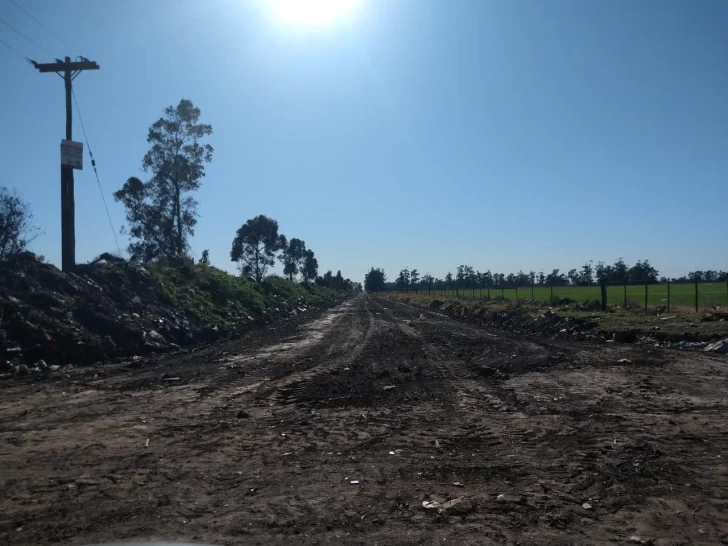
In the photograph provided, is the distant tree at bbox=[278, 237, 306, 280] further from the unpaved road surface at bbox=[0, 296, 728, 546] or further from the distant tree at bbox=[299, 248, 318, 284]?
the unpaved road surface at bbox=[0, 296, 728, 546]

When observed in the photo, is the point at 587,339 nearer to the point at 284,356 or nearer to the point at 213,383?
the point at 284,356

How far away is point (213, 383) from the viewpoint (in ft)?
37.4

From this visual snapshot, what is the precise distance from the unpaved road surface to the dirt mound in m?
2.72

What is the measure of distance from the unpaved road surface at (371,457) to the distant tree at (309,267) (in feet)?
291

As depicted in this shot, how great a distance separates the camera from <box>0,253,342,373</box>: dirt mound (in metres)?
14.4

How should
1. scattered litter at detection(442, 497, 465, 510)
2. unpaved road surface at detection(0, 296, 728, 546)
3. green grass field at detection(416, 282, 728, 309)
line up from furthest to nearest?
1. green grass field at detection(416, 282, 728, 309)
2. scattered litter at detection(442, 497, 465, 510)
3. unpaved road surface at detection(0, 296, 728, 546)

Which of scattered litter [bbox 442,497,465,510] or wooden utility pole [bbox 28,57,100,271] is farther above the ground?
wooden utility pole [bbox 28,57,100,271]

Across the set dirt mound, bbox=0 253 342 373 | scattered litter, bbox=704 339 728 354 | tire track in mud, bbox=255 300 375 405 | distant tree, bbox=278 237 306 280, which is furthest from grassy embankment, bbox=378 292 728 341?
distant tree, bbox=278 237 306 280

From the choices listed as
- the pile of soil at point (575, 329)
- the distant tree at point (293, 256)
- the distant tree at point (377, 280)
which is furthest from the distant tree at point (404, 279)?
the pile of soil at point (575, 329)

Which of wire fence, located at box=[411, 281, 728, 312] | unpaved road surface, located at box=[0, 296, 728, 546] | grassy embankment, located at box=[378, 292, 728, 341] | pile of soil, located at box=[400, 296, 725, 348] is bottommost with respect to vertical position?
unpaved road surface, located at box=[0, 296, 728, 546]

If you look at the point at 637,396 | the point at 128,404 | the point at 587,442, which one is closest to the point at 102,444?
the point at 128,404

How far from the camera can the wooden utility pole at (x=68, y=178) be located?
808 inches

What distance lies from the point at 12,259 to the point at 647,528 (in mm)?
20057

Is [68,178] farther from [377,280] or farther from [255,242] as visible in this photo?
[377,280]
